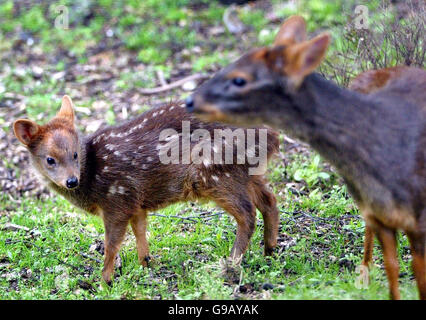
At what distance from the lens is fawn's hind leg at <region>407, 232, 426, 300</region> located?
4.39 meters

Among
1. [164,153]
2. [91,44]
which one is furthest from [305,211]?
[91,44]

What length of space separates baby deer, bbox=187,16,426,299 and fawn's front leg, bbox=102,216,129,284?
190 cm

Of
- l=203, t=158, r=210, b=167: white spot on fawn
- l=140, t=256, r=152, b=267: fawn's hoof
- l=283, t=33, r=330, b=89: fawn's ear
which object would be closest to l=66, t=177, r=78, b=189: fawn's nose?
l=140, t=256, r=152, b=267: fawn's hoof

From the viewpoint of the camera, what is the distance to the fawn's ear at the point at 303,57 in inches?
164

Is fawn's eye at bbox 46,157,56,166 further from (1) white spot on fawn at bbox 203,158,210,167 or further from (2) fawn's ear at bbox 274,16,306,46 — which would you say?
(2) fawn's ear at bbox 274,16,306,46

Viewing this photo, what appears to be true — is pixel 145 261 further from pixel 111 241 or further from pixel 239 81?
pixel 239 81

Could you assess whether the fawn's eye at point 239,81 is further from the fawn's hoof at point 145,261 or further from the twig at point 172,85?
the twig at point 172,85

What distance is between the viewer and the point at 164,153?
6070 millimetres

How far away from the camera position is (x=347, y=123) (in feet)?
14.5

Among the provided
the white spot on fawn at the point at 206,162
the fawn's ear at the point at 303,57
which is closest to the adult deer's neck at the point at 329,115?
the fawn's ear at the point at 303,57

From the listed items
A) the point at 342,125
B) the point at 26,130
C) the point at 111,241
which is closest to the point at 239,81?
the point at 342,125

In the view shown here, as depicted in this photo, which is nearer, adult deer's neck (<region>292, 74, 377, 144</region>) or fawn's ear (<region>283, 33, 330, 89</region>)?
fawn's ear (<region>283, 33, 330, 89</region>)

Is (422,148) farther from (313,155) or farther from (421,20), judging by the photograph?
(313,155)

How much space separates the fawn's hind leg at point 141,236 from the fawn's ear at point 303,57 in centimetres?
251
